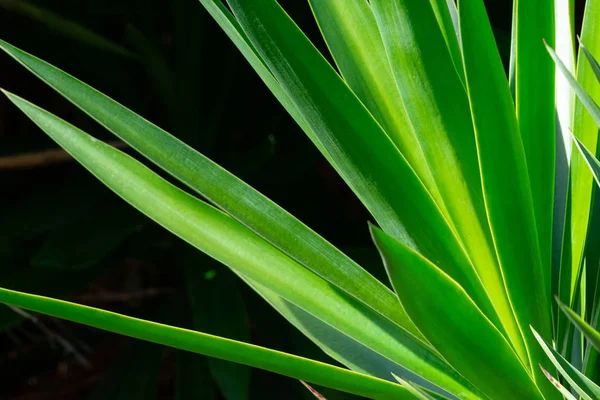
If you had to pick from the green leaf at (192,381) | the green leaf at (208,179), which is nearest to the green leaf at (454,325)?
the green leaf at (208,179)

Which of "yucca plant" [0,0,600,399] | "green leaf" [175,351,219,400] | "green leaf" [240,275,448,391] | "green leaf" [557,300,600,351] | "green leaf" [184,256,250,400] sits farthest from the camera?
"green leaf" [175,351,219,400]

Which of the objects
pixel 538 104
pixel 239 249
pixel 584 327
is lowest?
pixel 584 327

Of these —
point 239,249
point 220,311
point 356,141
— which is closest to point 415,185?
point 356,141

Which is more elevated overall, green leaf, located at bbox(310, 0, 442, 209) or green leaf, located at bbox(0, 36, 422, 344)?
green leaf, located at bbox(310, 0, 442, 209)

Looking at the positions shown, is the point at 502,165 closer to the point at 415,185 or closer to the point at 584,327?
the point at 415,185

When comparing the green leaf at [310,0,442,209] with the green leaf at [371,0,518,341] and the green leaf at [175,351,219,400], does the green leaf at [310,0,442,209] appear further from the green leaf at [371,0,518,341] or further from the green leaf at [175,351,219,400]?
the green leaf at [175,351,219,400]

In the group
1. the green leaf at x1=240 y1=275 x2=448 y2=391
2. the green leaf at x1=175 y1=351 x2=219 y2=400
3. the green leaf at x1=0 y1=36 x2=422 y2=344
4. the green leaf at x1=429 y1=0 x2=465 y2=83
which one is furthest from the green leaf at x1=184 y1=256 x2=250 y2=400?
the green leaf at x1=429 y1=0 x2=465 y2=83
